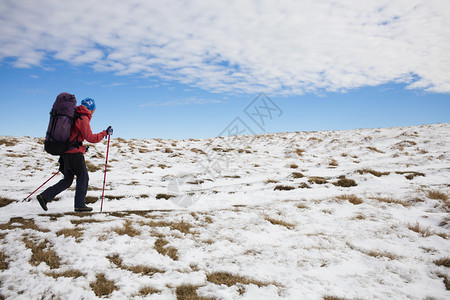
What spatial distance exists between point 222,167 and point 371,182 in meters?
7.93

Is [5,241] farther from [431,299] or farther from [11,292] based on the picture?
[431,299]

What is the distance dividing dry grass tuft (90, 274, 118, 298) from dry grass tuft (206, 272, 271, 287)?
4.22 feet

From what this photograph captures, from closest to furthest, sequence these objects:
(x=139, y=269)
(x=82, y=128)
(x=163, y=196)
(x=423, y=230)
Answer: (x=139, y=269) → (x=423, y=230) → (x=82, y=128) → (x=163, y=196)

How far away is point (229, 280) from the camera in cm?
331

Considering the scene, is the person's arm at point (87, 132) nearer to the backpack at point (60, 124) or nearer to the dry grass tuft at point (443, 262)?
the backpack at point (60, 124)

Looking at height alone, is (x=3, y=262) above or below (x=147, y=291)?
above

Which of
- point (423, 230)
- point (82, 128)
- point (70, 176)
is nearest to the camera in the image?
point (423, 230)

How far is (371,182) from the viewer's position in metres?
9.33

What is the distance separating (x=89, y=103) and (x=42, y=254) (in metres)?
3.55

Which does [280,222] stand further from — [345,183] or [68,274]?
[345,183]

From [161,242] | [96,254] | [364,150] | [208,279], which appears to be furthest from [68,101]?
[364,150]

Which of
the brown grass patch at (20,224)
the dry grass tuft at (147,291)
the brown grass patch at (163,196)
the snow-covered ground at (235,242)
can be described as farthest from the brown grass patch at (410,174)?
→ the brown grass patch at (20,224)

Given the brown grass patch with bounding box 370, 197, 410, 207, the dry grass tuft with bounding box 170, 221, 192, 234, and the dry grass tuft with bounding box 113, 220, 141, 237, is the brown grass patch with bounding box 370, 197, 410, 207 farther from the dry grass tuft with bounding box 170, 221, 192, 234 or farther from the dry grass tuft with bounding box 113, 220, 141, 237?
the dry grass tuft with bounding box 113, 220, 141, 237

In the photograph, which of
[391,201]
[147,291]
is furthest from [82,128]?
[391,201]
